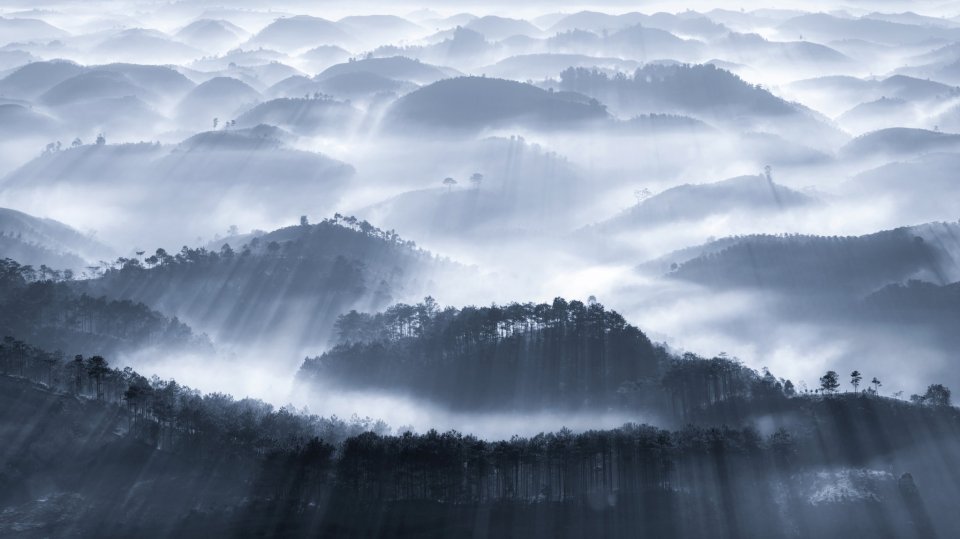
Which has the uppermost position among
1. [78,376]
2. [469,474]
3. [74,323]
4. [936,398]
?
[74,323]

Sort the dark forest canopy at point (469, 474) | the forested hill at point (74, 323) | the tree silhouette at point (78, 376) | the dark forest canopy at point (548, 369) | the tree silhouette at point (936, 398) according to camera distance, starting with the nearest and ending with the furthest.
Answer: the dark forest canopy at point (469, 474)
the tree silhouette at point (936, 398)
the tree silhouette at point (78, 376)
the dark forest canopy at point (548, 369)
the forested hill at point (74, 323)

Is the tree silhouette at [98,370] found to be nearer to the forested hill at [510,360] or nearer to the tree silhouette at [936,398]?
the forested hill at [510,360]

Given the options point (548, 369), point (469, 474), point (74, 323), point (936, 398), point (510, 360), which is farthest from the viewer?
point (74, 323)

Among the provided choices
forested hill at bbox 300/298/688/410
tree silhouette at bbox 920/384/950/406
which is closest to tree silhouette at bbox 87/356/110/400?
forested hill at bbox 300/298/688/410

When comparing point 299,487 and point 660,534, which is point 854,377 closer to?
point 660,534

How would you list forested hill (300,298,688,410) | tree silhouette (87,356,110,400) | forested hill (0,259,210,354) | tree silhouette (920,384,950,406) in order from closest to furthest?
1. tree silhouette (920,384,950,406)
2. tree silhouette (87,356,110,400)
3. forested hill (300,298,688,410)
4. forested hill (0,259,210,354)

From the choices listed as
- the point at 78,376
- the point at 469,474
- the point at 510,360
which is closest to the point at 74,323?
the point at 78,376

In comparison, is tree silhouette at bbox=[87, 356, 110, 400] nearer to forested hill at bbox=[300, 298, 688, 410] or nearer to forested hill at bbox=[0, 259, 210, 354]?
forested hill at bbox=[0, 259, 210, 354]

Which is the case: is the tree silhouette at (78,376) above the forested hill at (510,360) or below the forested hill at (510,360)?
below

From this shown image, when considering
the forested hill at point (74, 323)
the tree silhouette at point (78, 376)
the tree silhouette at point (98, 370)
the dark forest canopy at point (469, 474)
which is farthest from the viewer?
the forested hill at point (74, 323)

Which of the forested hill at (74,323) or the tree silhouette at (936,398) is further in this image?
the forested hill at (74,323)

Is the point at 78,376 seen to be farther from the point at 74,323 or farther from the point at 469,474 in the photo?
the point at 469,474

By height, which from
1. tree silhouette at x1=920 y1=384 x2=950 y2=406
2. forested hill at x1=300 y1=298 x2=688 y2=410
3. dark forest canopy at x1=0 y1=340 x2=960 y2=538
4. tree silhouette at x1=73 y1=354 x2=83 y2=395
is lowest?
dark forest canopy at x1=0 y1=340 x2=960 y2=538

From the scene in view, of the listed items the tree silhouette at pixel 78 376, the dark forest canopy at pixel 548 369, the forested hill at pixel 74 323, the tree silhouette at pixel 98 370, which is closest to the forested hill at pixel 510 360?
the dark forest canopy at pixel 548 369
